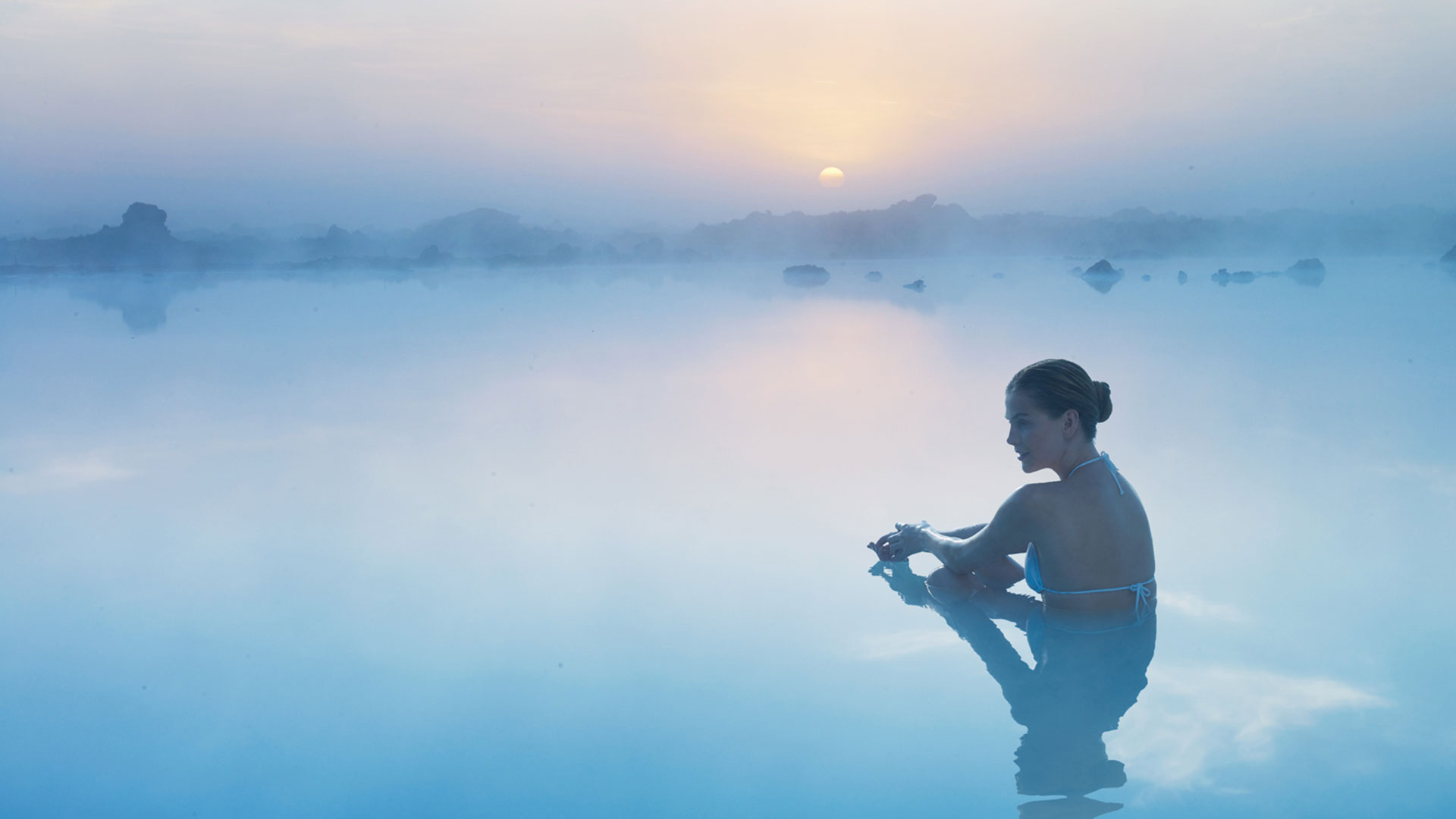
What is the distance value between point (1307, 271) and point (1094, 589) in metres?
29.5

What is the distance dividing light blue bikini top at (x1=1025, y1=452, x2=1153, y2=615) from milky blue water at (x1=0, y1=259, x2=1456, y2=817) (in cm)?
10

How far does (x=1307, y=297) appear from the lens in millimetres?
17594

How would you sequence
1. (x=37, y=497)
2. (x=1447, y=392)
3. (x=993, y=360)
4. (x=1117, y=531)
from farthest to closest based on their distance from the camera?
(x=993, y=360)
(x=1447, y=392)
(x=37, y=497)
(x=1117, y=531)

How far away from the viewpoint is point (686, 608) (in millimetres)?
3311

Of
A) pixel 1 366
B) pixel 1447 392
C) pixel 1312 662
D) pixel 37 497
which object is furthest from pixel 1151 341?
pixel 1 366

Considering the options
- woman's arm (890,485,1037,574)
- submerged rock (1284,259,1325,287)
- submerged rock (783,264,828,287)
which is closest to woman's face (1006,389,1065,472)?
woman's arm (890,485,1037,574)

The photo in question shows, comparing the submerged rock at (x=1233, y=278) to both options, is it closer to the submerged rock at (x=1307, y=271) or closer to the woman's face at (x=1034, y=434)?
the submerged rock at (x=1307, y=271)

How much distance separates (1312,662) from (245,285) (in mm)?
28322

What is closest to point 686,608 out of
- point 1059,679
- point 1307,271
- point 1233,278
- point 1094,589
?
point 1059,679

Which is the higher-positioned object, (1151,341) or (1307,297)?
(1307,297)

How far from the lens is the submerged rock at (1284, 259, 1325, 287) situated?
25.0m

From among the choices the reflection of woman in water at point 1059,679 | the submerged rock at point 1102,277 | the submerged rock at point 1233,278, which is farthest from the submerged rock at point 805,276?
the reflection of woman in water at point 1059,679

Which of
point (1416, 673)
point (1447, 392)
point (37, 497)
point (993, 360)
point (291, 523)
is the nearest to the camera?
point (1416, 673)

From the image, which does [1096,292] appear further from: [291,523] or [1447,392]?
[291,523]
